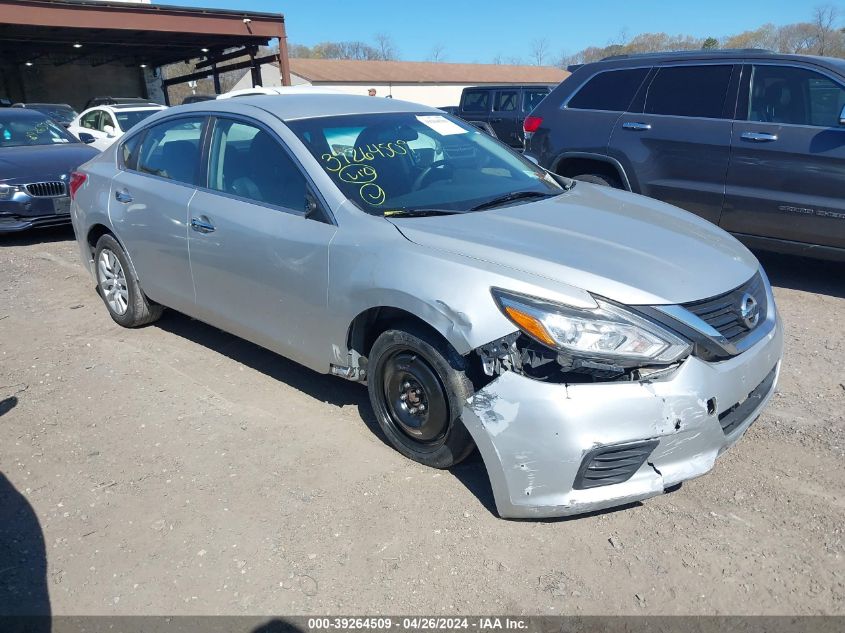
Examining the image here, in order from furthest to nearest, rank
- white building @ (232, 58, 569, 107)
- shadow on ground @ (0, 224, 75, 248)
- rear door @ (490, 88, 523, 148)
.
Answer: white building @ (232, 58, 569, 107), rear door @ (490, 88, 523, 148), shadow on ground @ (0, 224, 75, 248)

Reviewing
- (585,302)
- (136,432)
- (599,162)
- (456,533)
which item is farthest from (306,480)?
(599,162)

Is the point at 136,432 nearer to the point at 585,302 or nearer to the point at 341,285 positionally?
the point at 341,285

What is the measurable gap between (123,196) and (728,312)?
403 centimetres

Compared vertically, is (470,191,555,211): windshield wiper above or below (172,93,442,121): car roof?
below

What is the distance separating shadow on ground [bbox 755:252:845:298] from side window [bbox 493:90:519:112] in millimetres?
10962

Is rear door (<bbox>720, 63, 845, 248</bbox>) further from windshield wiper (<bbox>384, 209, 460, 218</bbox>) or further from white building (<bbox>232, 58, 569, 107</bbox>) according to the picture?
white building (<bbox>232, 58, 569, 107</bbox>)

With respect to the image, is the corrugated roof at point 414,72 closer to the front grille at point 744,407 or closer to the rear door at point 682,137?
the rear door at point 682,137

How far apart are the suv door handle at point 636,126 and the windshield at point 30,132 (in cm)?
769

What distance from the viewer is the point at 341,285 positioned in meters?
3.39

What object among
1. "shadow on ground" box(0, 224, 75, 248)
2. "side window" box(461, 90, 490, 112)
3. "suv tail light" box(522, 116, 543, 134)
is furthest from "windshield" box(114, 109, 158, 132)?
"suv tail light" box(522, 116, 543, 134)

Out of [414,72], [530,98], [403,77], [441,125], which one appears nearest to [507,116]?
[530,98]

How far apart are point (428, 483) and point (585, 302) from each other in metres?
1.19

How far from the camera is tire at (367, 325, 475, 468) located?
3.00 meters

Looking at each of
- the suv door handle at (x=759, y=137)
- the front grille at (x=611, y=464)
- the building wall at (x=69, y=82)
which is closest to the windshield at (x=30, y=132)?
the suv door handle at (x=759, y=137)
